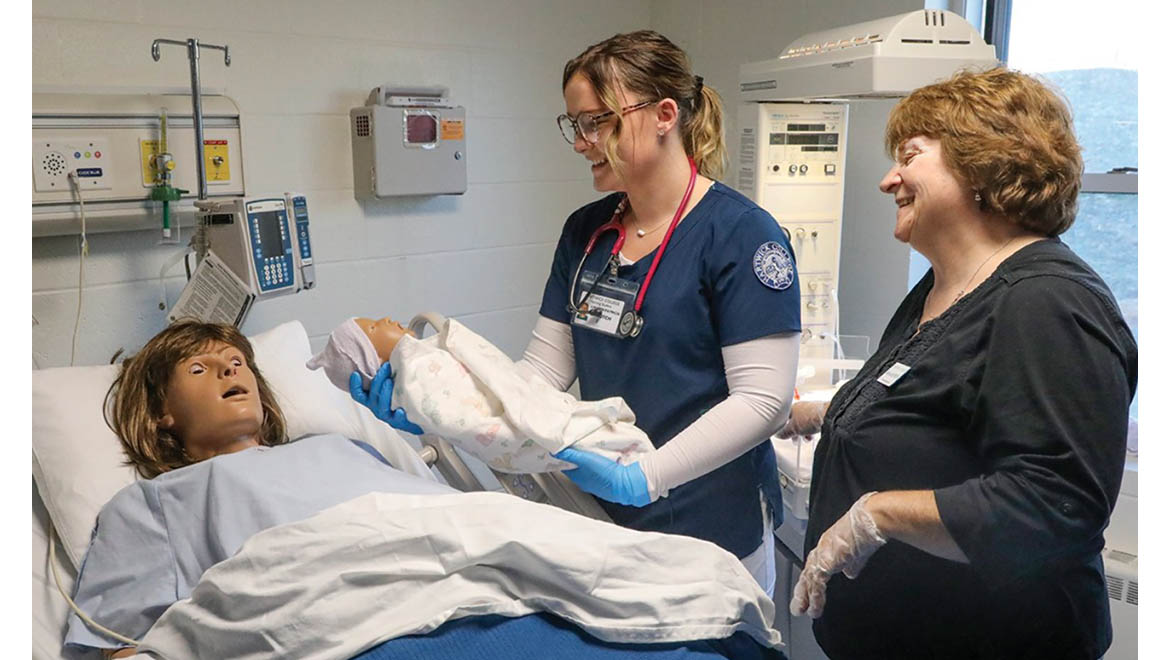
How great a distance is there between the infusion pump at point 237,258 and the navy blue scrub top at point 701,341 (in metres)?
0.82

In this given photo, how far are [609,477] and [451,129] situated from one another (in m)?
1.56

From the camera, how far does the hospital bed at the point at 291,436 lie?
1.33 meters

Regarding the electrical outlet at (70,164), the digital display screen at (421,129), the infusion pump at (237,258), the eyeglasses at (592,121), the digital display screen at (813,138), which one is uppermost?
the digital display screen at (421,129)

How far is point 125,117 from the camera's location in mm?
2205

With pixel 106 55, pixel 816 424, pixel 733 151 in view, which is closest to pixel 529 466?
pixel 816 424

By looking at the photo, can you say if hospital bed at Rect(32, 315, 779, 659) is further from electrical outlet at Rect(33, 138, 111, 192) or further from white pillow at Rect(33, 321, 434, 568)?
electrical outlet at Rect(33, 138, 111, 192)

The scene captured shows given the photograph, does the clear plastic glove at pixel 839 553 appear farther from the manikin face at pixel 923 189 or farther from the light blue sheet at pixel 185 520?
the light blue sheet at pixel 185 520

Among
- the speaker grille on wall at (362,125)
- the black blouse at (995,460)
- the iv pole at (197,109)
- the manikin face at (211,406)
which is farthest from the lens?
the speaker grille on wall at (362,125)

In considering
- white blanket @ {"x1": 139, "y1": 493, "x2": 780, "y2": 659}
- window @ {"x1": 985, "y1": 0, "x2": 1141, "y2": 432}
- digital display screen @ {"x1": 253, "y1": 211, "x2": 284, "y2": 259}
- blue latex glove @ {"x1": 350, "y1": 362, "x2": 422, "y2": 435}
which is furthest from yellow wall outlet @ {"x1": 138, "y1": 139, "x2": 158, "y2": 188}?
window @ {"x1": 985, "y1": 0, "x2": 1141, "y2": 432}

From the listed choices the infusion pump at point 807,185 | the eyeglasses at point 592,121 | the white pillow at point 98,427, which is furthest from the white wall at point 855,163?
the white pillow at point 98,427

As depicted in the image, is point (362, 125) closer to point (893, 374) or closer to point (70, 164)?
point (70, 164)

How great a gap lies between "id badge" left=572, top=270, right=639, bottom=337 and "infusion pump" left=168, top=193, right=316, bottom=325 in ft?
2.60

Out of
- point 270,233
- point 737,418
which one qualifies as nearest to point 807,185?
point 737,418

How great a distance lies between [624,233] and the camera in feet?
5.88
